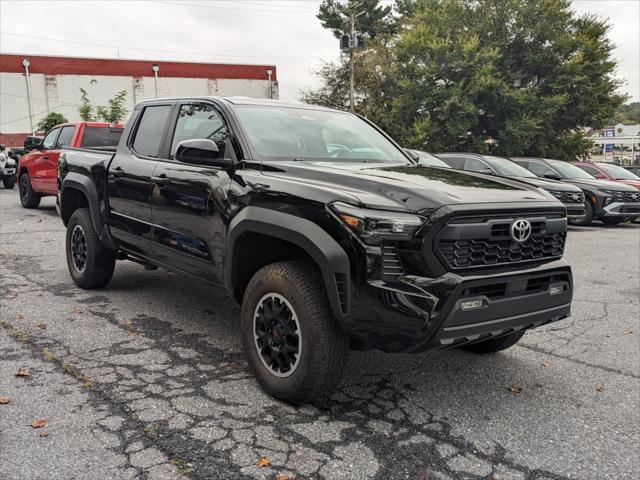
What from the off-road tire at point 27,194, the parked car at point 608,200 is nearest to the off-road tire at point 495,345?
the parked car at point 608,200

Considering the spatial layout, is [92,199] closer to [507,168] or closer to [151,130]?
[151,130]

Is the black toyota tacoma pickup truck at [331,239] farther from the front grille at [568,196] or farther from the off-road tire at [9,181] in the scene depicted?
the off-road tire at [9,181]

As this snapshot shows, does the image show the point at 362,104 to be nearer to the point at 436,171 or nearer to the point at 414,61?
the point at 414,61

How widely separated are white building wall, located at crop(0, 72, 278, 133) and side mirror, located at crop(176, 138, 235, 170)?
40.9 meters

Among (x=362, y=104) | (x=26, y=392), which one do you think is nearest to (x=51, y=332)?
(x=26, y=392)

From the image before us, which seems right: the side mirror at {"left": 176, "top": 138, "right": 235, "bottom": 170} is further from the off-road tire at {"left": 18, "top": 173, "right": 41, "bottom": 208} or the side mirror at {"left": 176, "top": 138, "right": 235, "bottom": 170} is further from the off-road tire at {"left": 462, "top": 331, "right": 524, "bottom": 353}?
the off-road tire at {"left": 18, "top": 173, "right": 41, "bottom": 208}

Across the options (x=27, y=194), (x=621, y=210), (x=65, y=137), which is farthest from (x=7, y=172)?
(x=621, y=210)

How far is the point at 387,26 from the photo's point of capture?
48.8 meters

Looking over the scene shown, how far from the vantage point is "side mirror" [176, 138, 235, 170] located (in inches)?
151

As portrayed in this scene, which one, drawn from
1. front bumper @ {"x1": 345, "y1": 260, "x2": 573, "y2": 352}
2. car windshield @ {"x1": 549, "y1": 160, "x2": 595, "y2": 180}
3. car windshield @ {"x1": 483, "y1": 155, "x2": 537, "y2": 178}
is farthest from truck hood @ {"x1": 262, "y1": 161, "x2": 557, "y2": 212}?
car windshield @ {"x1": 549, "y1": 160, "x2": 595, "y2": 180}

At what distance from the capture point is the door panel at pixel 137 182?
479cm

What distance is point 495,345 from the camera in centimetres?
436

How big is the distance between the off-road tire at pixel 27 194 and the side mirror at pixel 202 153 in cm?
1094

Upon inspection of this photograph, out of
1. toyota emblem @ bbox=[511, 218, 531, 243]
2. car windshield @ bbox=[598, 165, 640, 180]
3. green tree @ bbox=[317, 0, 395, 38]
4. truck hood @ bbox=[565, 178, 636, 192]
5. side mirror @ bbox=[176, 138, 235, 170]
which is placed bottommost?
truck hood @ bbox=[565, 178, 636, 192]
